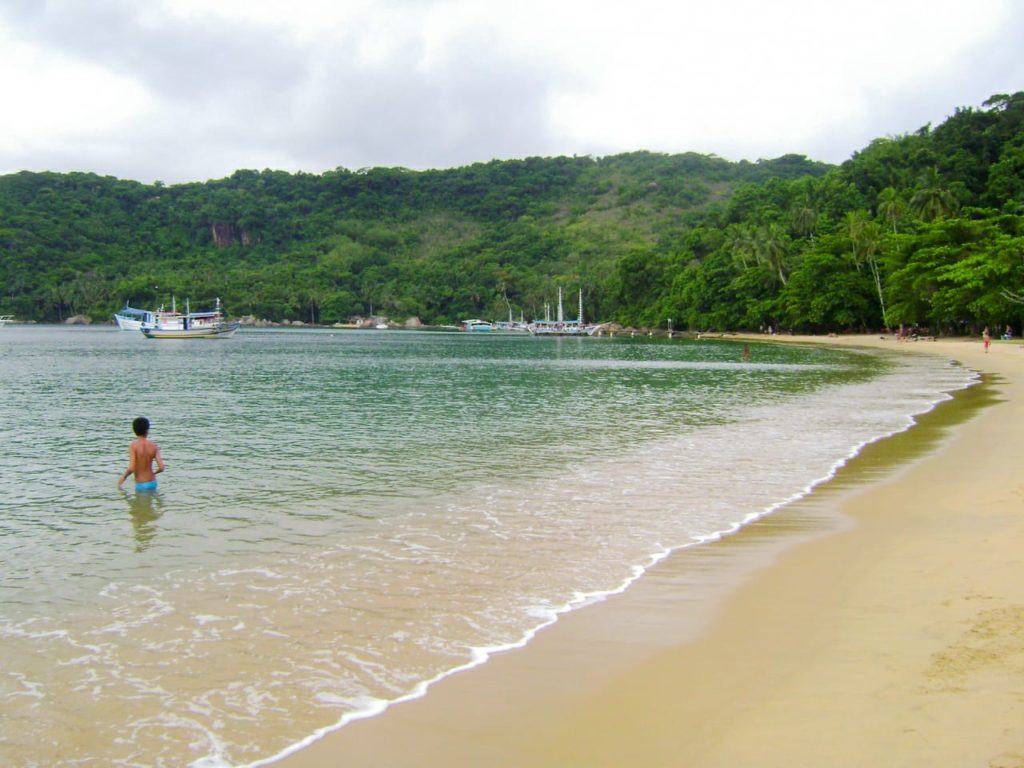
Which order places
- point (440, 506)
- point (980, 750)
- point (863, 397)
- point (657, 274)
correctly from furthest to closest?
1. point (657, 274)
2. point (863, 397)
3. point (440, 506)
4. point (980, 750)

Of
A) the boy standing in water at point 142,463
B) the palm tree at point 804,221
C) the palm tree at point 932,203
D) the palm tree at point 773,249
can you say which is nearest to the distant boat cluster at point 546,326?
the palm tree at point 804,221

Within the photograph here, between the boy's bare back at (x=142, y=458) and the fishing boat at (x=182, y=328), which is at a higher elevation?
the fishing boat at (x=182, y=328)

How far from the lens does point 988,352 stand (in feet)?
183

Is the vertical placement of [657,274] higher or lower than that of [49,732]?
higher

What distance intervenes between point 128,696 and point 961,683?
5.80 metres

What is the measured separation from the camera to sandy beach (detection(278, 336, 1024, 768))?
4.87 metres

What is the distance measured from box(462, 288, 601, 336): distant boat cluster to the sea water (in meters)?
121

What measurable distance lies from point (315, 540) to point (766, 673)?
6308 millimetres

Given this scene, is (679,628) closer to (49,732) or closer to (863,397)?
(49,732)

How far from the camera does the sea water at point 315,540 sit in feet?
19.2

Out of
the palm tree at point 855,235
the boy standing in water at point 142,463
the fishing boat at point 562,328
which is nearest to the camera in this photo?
the boy standing in water at point 142,463

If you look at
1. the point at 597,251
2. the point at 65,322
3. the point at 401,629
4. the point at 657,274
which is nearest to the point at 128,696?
the point at 401,629

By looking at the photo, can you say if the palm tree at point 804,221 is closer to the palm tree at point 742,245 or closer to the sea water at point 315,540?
the palm tree at point 742,245

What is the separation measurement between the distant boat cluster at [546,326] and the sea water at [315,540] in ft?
397
